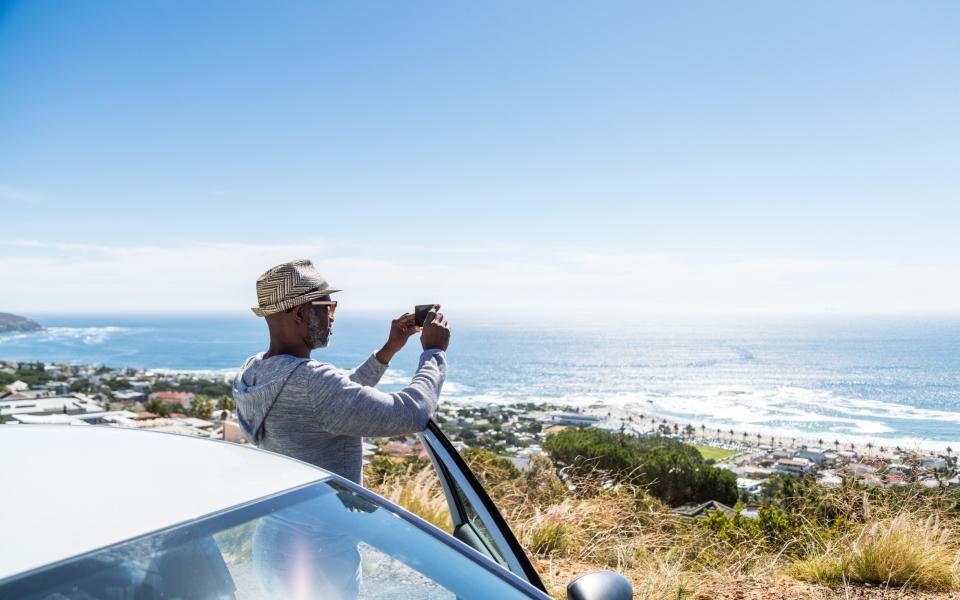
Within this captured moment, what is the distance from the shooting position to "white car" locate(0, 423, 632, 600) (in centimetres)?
100

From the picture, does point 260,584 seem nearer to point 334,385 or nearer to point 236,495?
point 236,495

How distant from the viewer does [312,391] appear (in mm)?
1894

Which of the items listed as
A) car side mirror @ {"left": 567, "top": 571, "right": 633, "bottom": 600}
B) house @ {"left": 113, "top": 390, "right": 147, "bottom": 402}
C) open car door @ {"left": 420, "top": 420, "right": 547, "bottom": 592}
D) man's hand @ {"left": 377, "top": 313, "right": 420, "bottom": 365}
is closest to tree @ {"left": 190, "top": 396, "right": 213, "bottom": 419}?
house @ {"left": 113, "top": 390, "right": 147, "bottom": 402}

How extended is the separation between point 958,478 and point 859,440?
19.0 metres

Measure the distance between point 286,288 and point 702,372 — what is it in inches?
2635

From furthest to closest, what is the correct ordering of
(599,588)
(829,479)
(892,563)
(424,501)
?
(829,479) < (424,501) < (892,563) < (599,588)

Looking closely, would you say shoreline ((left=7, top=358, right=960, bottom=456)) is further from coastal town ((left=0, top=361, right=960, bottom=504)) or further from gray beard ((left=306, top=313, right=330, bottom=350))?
gray beard ((left=306, top=313, right=330, bottom=350))

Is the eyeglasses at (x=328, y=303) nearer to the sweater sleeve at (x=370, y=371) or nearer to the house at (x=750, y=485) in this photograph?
the sweater sleeve at (x=370, y=371)

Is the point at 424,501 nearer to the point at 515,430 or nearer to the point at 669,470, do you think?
the point at 669,470

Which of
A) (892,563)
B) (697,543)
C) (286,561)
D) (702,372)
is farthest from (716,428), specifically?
(702,372)

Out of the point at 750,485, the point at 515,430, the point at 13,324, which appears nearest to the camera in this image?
the point at 750,485

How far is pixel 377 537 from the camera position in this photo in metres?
1.41

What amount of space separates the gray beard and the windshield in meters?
0.77

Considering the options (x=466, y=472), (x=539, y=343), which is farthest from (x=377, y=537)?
(x=539, y=343)
